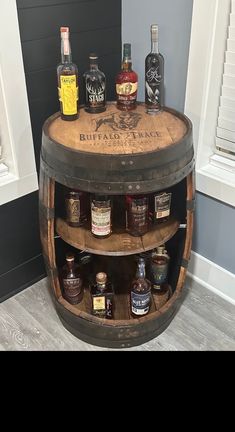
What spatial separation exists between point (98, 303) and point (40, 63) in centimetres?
95

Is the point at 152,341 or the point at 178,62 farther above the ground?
the point at 178,62

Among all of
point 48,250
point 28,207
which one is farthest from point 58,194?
point 48,250

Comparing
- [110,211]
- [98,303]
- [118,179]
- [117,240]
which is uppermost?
[118,179]

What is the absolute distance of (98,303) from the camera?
1.70 metres

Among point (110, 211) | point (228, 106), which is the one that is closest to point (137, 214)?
point (110, 211)

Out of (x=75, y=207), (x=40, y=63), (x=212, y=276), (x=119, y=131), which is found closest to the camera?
(x=119, y=131)

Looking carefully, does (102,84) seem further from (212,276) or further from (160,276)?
(212,276)

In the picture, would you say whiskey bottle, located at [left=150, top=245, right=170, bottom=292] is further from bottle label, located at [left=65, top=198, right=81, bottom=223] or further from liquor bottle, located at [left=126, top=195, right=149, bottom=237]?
bottle label, located at [left=65, top=198, right=81, bottom=223]

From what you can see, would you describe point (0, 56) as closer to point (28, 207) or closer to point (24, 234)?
point (28, 207)

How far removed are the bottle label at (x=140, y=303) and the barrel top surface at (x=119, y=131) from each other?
59cm

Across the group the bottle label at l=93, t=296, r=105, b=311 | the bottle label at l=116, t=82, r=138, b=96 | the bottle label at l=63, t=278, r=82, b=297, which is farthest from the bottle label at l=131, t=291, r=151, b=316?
the bottle label at l=116, t=82, r=138, b=96

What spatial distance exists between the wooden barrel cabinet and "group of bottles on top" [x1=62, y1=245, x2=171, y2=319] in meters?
0.04

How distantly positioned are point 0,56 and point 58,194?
61 centimetres

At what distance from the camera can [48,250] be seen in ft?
5.25
